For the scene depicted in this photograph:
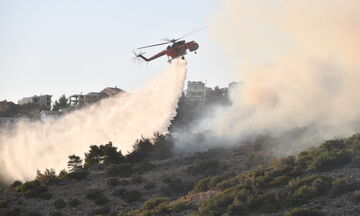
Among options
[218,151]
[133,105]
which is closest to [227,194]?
[218,151]

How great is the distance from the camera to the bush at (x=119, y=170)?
69.3 meters

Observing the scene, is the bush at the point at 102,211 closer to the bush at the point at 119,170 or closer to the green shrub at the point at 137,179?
the green shrub at the point at 137,179

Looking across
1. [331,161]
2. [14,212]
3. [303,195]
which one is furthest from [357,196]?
[14,212]

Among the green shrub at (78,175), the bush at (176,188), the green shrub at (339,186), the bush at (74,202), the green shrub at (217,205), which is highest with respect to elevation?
the green shrub at (78,175)

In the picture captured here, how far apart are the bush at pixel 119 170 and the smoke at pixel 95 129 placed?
1450cm

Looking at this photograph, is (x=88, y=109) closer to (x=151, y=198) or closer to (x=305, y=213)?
(x=151, y=198)

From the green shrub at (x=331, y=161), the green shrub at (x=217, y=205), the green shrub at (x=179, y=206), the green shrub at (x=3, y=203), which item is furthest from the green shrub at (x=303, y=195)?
the green shrub at (x=3, y=203)

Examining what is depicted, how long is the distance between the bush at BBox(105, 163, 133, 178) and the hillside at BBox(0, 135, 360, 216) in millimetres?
119

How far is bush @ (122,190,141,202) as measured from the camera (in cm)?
5919

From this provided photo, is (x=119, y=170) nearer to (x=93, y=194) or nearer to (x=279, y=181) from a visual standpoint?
(x=93, y=194)

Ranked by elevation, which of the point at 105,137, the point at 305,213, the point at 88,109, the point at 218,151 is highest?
the point at 88,109

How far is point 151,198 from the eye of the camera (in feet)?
195

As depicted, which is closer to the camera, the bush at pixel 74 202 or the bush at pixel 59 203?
the bush at pixel 59 203

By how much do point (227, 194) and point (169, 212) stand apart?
470 cm
